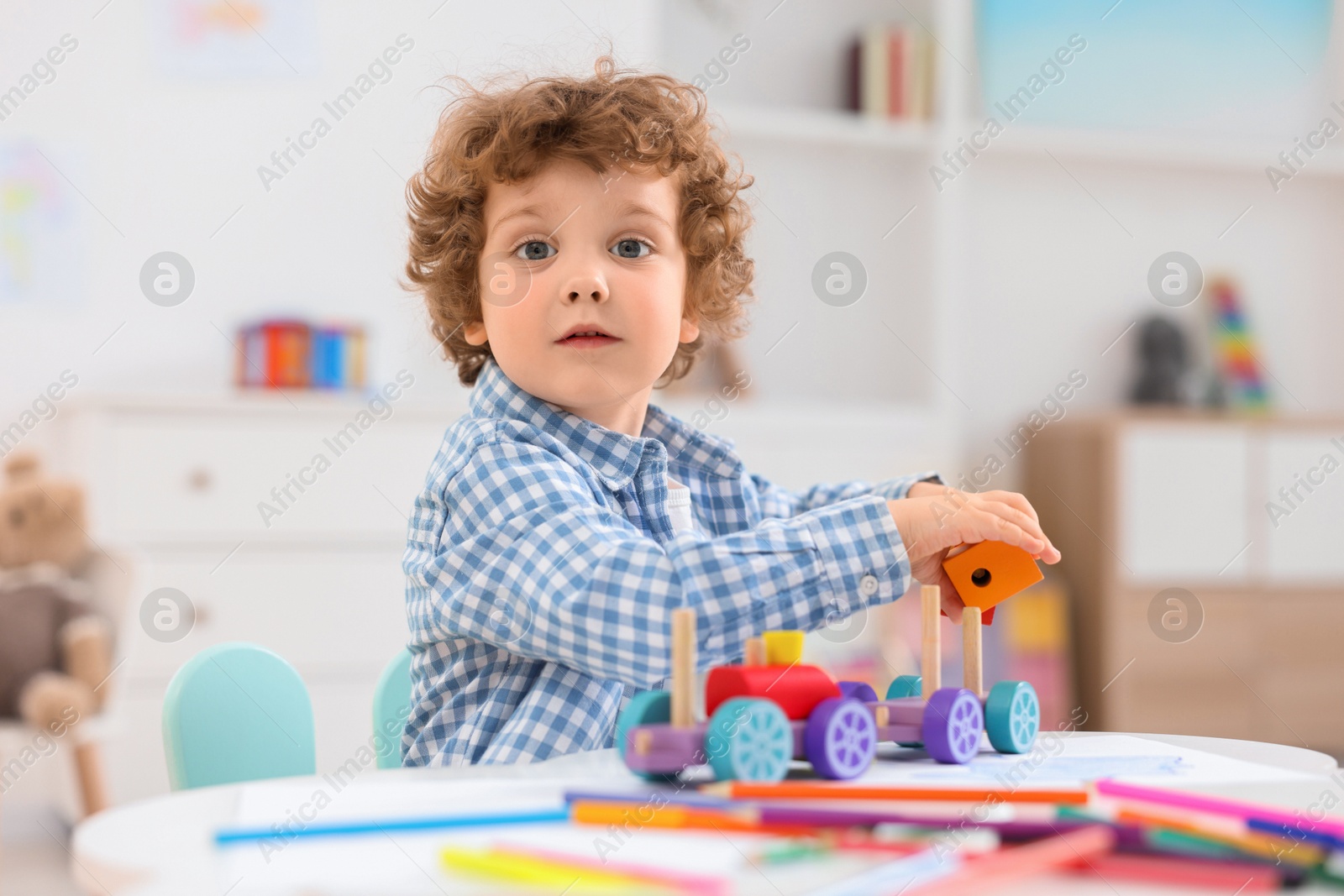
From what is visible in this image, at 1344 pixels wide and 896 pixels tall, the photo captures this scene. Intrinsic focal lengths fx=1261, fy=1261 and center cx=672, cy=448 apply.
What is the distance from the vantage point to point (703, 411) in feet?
8.48

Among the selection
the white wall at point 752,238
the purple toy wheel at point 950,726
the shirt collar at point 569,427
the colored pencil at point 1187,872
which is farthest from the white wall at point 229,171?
the colored pencil at point 1187,872

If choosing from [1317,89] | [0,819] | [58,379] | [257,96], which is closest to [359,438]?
[58,379]

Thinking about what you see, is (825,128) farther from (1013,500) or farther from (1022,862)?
(1022,862)

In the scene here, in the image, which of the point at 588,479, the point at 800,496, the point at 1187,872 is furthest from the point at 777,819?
the point at 800,496

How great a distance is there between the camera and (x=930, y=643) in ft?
2.32

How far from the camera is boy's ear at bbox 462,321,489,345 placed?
3.74 ft

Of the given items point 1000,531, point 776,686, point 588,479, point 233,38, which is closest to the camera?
point 776,686

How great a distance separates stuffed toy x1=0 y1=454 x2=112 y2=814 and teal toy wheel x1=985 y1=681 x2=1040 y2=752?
5.34 feet

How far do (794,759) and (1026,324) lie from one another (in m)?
2.84

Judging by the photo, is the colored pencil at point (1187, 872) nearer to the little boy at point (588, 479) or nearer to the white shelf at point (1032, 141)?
the little boy at point (588, 479)

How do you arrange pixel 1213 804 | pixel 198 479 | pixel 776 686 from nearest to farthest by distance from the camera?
pixel 1213 804
pixel 776 686
pixel 198 479

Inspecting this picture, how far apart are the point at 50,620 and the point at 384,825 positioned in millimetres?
1768

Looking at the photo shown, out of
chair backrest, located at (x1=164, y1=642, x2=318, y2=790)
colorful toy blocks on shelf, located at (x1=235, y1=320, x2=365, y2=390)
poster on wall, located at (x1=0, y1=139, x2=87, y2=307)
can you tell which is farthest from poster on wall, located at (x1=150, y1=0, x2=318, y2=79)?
chair backrest, located at (x1=164, y1=642, x2=318, y2=790)

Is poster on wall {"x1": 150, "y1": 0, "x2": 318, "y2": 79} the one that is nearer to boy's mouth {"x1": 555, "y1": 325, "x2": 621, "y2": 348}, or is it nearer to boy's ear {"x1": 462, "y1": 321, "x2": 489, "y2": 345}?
boy's ear {"x1": 462, "y1": 321, "x2": 489, "y2": 345}
